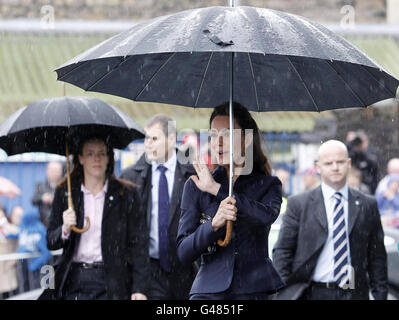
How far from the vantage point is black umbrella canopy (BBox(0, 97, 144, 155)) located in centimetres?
716

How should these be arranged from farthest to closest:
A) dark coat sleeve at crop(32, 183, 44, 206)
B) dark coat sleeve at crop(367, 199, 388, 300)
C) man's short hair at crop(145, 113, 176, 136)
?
dark coat sleeve at crop(32, 183, 44, 206) → man's short hair at crop(145, 113, 176, 136) → dark coat sleeve at crop(367, 199, 388, 300)

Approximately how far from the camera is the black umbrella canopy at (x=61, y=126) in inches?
282

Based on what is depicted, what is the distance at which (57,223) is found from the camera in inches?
284

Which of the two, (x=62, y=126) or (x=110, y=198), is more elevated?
(x=62, y=126)

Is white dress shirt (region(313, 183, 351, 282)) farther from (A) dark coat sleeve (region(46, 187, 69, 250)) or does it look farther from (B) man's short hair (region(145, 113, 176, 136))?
(A) dark coat sleeve (region(46, 187, 69, 250))

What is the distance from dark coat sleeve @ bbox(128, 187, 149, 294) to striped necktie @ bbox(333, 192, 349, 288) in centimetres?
148

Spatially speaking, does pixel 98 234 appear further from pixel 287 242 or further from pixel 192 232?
pixel 192 232

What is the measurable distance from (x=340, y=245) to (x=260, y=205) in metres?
2.35

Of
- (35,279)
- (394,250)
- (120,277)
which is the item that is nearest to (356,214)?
(394,250)

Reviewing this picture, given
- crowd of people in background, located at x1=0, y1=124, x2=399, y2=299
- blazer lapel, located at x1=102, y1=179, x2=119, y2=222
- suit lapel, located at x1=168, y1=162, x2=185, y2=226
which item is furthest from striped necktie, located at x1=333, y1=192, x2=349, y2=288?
blazer lapel, located at x1=102, y1=179, x2=119, y2=222

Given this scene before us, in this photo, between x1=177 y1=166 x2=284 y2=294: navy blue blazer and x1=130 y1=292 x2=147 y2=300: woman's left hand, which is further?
x1=130 y1=292 x2=147 y2=300: woman's left hand

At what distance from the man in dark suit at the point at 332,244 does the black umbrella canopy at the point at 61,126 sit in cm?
149

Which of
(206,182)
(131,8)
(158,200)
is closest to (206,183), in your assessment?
(206,182)

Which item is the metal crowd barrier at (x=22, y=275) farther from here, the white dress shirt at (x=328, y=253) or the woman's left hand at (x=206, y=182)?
the woman's left hand at (x=206, y=182)
